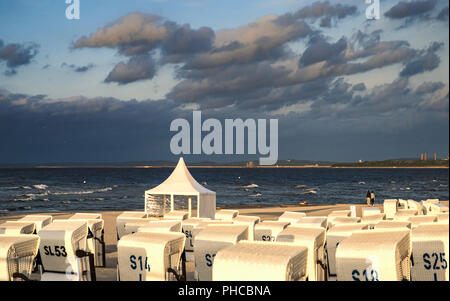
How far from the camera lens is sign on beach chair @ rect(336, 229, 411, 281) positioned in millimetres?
4453

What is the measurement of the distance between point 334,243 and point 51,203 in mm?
46482

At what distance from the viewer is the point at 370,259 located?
4.49m

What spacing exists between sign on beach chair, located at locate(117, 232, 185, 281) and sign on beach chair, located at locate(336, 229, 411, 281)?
190cm

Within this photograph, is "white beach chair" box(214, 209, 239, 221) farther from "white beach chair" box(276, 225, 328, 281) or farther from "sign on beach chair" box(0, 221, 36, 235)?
"white beach chair" box(276, 225, 328, 281)

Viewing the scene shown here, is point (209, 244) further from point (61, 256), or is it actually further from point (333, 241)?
point (61, 256)

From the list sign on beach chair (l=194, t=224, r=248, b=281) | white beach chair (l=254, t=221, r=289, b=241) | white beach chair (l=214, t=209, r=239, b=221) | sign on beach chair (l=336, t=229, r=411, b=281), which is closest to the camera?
sign on beach chair (l=336, t=229, r=411, b=281)

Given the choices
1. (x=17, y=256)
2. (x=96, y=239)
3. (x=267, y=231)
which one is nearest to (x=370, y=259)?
(x=17, y=256)

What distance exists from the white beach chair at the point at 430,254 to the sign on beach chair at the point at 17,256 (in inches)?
172

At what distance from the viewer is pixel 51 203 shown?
48.9 meters

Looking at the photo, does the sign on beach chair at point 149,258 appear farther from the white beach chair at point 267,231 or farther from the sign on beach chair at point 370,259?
the white beach chair at point 267,231

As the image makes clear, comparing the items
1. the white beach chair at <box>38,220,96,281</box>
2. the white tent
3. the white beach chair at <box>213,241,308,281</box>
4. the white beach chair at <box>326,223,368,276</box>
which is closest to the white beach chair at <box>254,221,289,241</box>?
the white beach chair at <box>326,223,368,276</box>

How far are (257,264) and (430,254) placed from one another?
2.68 metres

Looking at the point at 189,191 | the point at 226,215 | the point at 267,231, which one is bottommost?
the point at 226,215
